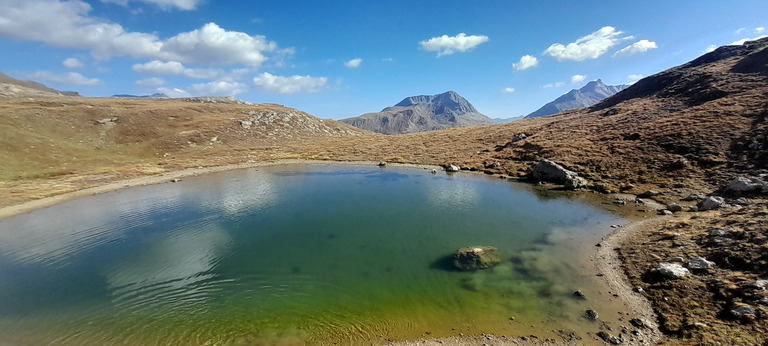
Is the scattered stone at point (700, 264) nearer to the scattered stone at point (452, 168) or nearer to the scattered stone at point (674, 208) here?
the scattered stone at point (674, 208)

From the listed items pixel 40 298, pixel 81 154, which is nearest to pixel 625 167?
pixel 40 298

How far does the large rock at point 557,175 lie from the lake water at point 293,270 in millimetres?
4978

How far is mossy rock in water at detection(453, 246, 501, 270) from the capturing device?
24.4 m

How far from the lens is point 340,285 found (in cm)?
2252

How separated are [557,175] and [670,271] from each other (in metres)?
32.4

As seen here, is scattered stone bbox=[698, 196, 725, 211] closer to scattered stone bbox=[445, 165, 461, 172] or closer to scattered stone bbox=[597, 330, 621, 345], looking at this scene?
scattered stone bbox=[597, 330, 621, 345]

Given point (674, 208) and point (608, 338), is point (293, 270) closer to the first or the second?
point (608, 338)

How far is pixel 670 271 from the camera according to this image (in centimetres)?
2030

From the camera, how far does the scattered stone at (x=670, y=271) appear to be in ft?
65.4

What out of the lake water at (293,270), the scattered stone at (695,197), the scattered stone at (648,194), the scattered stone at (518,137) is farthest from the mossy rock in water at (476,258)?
the scattered stone at (518,137)

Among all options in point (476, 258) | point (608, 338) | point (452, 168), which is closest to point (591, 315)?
point (608, 338)

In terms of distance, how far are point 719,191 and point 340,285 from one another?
43.5 m

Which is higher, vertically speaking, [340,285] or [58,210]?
[58,210]

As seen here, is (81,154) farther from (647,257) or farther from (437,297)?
(647,257)
